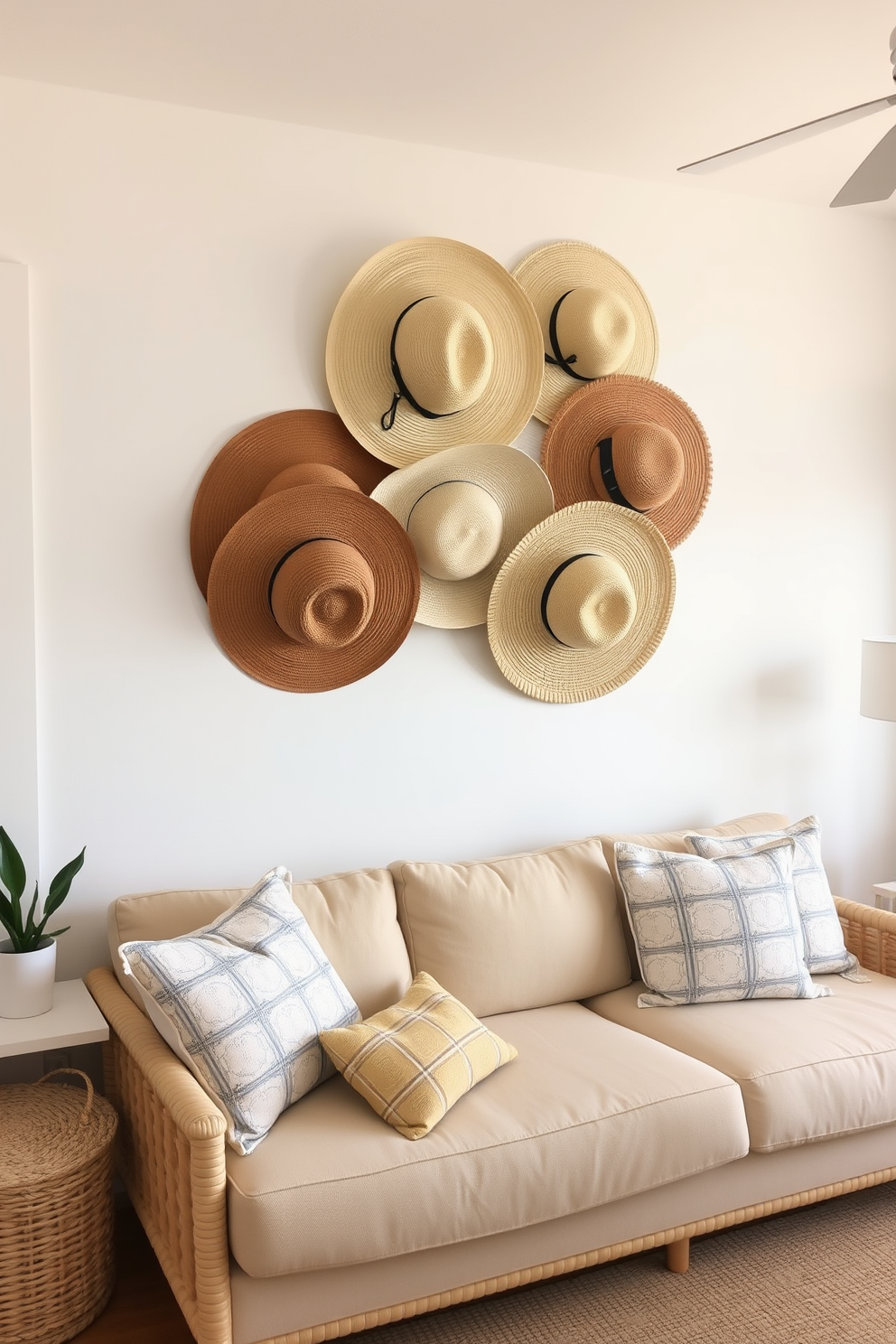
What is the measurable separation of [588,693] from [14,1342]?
2.07 meters

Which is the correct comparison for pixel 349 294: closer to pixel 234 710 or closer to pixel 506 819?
pixel 234 710

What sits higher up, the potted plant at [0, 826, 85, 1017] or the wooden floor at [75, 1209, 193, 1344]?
the potted plant at [0, 826, 85, 1017]

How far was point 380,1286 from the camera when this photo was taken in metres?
2.01

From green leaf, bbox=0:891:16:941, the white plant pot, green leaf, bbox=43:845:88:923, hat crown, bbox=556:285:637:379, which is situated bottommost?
the white plant pot

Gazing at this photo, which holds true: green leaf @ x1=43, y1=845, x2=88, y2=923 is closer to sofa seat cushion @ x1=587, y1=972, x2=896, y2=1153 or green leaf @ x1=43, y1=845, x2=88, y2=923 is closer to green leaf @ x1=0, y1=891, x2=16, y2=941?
green leaf @ x1=0, y1=891, x2=16, y2=941

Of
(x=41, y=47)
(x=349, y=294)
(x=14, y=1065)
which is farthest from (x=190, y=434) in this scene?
(x=14, y=1065)

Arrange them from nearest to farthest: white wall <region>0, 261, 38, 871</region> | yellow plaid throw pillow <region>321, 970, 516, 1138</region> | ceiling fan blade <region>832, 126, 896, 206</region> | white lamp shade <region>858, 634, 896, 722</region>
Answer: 1. ceiling fan blade <region>832, 126, 896, 206</region>
2. yellow plaid throw pillow <region>321, 970, 516, 1138</region>
3. white wall <region>0, 261, 38, 871</region>
4. white lamp shade <region>858, 634, 896, 722</region>

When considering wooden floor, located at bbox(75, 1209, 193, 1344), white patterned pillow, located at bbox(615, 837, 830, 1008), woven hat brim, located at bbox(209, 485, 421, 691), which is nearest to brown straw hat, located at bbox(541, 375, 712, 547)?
woven hat brim, located at bbox(209, 485, 421, 691)

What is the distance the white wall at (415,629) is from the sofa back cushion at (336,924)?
202 mm

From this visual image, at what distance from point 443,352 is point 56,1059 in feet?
6.42

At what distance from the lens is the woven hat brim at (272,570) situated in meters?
2.70

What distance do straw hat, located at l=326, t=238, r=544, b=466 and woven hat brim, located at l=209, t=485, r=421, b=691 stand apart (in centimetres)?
23

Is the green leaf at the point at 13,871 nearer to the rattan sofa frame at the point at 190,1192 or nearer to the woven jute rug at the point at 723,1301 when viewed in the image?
the rattan sofa frame at the point at 190,1192

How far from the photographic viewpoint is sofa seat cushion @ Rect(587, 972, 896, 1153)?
2373 millimetres
